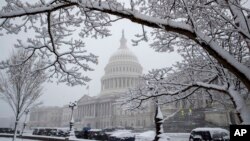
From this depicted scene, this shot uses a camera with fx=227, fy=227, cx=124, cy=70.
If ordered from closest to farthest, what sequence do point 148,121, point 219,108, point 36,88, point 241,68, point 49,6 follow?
point 241,68 < point 49,6 < point 36,88 < point 219,108 < point 148,121

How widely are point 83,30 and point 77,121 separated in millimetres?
98176

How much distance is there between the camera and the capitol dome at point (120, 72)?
97375 mm

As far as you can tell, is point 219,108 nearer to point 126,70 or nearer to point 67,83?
point 67,83

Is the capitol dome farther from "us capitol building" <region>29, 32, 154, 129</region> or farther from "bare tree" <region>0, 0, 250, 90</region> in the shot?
"bare tree" <region>0, 0, 250, 90</region>

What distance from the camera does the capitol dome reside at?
319 ft

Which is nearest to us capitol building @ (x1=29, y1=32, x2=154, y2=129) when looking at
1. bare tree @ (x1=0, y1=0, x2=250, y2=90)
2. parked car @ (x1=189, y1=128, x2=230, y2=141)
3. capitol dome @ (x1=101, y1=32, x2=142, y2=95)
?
capitol dome @ (x1=101, y1=32, x2=142, y2=95)

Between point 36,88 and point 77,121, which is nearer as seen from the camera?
point 36,88

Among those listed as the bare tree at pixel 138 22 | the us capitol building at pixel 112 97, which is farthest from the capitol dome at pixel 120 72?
the bare tree at pixel 138 22

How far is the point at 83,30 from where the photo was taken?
7062 millimetres

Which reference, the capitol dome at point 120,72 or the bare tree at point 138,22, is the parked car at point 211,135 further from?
the capitol dome at point 120,72

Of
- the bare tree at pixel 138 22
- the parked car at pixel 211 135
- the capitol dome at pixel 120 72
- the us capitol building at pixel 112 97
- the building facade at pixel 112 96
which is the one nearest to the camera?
the bare tree at pixel 138 22

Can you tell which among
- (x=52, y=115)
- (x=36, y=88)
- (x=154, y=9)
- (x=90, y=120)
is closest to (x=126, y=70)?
(x=90, y=120)

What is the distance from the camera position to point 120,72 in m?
98.4

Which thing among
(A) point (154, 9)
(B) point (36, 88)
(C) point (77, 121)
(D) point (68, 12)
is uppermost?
(A) point (154, 9)
